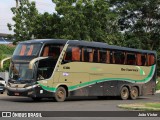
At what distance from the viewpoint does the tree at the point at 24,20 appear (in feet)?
137

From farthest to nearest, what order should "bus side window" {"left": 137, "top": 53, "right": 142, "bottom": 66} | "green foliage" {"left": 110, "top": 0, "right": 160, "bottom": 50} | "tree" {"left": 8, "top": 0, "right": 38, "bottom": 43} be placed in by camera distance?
"green foliage" {"left": 110, "top": 0, "right": 160, "bottom": 50}, "tree" {"left": 8, "top": 0, "right": 38, "bottom": 43}, "bus side window" {"left": 137, "top": 53, "right": 142, "bottom": 66}

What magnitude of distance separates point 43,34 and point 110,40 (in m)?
6.69

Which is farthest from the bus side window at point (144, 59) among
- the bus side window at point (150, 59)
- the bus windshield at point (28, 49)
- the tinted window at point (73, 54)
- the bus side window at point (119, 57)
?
the bus windshield at point (28, 49)

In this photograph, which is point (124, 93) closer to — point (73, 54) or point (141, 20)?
point (73, 54)

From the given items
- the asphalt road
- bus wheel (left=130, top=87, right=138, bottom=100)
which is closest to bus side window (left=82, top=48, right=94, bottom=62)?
the asphalt road

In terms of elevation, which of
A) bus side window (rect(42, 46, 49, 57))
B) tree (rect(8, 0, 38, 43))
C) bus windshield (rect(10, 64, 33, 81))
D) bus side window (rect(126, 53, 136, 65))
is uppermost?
tree (rect(8, 0, 38, 43))

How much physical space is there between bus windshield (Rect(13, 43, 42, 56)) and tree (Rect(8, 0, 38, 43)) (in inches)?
604

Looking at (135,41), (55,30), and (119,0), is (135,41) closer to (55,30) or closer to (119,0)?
(119,0)

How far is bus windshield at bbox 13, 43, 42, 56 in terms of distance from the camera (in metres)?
25.7

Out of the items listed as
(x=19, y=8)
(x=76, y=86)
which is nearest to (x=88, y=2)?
(x=19, y=8)

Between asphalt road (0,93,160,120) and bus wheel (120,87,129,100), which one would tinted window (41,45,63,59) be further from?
bus wheel (120,87,129,100)

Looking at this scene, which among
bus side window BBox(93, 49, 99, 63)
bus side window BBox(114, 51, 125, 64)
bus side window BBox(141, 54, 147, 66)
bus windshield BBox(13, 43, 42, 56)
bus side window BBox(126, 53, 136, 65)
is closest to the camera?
bus windshield BBox(13, 43, 42, 56)

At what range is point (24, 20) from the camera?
42125mm

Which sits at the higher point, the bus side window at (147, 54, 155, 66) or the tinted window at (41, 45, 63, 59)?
the tinted window at (41, 45, 63, 59)
